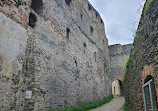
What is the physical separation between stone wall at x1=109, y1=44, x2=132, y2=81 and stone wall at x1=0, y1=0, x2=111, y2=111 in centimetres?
865

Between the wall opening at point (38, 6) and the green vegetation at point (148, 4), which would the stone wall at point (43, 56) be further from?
the green vegetation at point (148, 4)

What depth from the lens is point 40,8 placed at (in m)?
7.97

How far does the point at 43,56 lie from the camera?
286 inches

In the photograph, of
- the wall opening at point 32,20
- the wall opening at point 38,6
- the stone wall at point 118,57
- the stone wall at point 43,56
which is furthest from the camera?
the stone wall at point 118,57

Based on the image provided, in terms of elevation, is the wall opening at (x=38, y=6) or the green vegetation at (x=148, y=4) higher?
the wall opening at (x=38, y=6)

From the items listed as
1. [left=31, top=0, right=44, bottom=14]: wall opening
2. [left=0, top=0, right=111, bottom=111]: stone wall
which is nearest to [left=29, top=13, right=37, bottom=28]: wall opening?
[left=0, top=0, right=111, bottom=111]: stone wall

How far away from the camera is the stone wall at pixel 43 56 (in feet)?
17.8

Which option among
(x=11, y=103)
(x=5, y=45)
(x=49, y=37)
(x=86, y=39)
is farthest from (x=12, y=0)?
(x=86, y=39)

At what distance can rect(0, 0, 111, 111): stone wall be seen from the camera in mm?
5429

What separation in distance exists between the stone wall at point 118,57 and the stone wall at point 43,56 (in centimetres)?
865

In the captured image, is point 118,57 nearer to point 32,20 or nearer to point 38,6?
point 38,6

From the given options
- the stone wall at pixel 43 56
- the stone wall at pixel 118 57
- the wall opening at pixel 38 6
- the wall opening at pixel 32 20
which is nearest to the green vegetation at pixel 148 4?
the stone wall at pixel 43 56

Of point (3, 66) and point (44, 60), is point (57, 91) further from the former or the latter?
point (3, 66)

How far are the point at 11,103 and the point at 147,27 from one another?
505 cm
